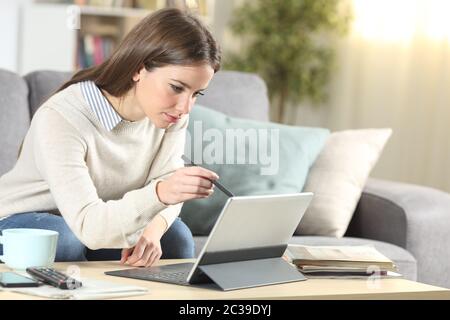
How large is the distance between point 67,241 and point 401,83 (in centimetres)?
250

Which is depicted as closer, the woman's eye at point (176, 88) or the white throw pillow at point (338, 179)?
the woman's eye at point (176, 88)

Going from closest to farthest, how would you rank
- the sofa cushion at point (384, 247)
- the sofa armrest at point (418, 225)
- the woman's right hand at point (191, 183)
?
the woman's right hand at point (191, 183) < the sofa cushion at point (384, 247) < the sofa armrest at point (418, 225)

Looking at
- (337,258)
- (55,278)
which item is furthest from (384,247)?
(55,278)

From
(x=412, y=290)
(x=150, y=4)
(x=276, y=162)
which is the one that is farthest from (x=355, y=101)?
(x=412, y=290)

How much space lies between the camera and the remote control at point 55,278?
1.39m

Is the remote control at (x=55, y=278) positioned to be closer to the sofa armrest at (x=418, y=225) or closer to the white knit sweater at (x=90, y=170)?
the white knit sweater at (x=90, y=170)

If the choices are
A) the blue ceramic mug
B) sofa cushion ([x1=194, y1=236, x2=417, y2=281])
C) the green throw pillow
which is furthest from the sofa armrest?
the blue ceramic mug

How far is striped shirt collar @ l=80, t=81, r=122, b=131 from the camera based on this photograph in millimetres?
1865

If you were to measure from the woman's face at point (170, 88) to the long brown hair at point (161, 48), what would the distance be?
0.6 inches

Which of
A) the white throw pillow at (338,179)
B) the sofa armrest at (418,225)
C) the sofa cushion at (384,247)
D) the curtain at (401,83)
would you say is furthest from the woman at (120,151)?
the curtain at (401,83)

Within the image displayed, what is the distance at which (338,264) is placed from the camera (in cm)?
166
